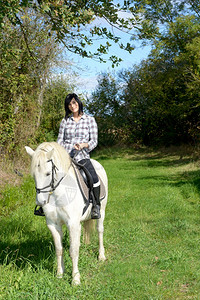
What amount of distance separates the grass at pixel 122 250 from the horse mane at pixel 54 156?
1423 millimetres

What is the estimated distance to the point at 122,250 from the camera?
18.0 ft

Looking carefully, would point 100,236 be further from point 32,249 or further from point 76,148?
point 76,148

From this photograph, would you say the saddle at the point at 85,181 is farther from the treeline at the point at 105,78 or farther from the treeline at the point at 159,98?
the treeline at the point at 159,98

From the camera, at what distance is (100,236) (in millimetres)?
5242

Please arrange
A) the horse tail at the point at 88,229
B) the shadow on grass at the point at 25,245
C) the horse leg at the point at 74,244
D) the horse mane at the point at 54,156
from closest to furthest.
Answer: the horse mane at the point at 54,156
the horse leg at the point at 74,244
the shadow on grass at the point at 25,245
the horse tail at the point at 88,229

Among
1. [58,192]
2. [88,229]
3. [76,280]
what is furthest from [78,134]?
[76,280]

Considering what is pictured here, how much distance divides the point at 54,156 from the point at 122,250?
251 cm

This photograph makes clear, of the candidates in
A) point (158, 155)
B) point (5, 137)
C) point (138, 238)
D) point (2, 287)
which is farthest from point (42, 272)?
point (158, 155)

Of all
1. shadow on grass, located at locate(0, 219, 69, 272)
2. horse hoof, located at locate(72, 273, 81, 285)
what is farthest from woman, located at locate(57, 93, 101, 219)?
shadow on grass, located at locate(0, 219, 69, 272)

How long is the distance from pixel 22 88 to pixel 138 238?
24.6 ft

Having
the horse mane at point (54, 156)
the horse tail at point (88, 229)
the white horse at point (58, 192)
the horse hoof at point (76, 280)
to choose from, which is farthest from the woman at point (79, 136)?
the horse hoof at point (76, 280)

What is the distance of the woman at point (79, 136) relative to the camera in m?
4.54

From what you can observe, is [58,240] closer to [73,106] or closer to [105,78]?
[73,106]

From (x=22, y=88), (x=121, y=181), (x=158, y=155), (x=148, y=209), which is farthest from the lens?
(x=158, y=155)
